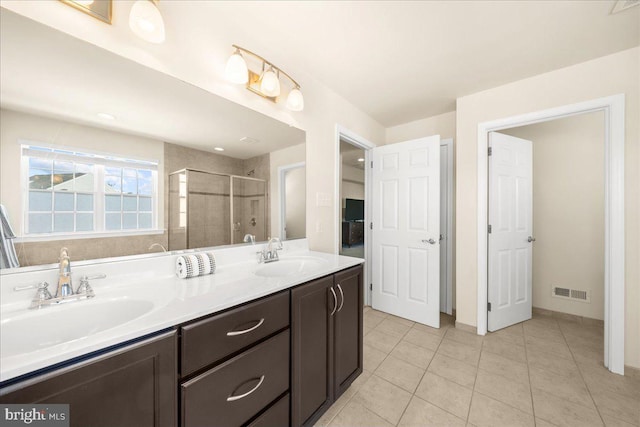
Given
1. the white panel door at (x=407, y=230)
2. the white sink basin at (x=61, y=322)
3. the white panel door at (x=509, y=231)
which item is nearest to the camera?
the white sink basin at (x=61, y=322)

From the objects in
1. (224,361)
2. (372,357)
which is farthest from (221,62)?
(372,357)

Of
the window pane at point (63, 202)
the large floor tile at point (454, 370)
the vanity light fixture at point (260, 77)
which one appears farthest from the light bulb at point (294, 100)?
the large floor tile at point (454, 370)

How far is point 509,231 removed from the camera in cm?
243

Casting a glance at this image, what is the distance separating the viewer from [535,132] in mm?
2781

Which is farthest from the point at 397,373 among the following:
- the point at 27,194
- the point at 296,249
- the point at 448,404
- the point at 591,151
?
the point at 591,151

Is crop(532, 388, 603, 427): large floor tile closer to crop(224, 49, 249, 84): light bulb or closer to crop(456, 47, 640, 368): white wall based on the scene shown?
crop(456, 47, 640, 368): white wall

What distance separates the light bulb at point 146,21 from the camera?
0.99m

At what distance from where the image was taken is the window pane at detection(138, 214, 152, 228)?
1.11 metres

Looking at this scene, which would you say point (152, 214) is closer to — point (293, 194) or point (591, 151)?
point (293, 194)

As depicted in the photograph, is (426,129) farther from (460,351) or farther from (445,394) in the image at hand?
(445,394)

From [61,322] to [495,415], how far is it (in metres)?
2.13

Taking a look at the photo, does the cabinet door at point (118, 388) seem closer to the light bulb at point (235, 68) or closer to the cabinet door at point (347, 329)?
the cabinet door at point (347, 329)

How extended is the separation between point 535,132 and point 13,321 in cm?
430

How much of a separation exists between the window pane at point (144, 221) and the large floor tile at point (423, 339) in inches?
89.5
